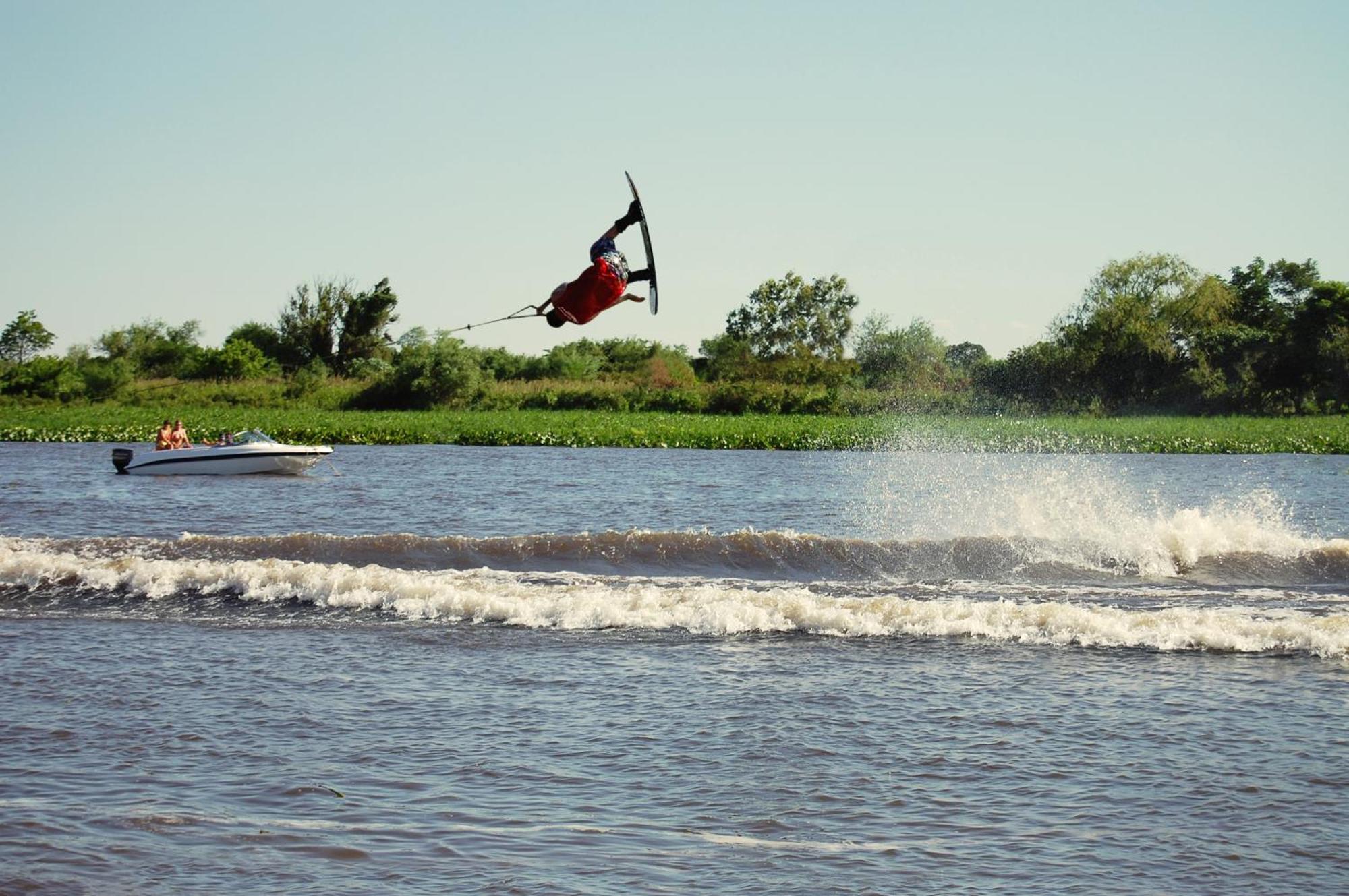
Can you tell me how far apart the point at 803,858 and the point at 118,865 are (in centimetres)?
336

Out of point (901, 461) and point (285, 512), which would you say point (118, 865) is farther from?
point (901, 461)

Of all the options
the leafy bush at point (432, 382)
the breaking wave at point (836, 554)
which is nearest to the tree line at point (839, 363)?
the leafy bush at point (432, 382)

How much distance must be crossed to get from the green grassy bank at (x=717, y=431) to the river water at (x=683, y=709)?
27.0 m

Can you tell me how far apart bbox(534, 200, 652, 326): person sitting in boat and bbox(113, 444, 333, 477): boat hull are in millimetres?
24555

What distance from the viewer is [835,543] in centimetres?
1805

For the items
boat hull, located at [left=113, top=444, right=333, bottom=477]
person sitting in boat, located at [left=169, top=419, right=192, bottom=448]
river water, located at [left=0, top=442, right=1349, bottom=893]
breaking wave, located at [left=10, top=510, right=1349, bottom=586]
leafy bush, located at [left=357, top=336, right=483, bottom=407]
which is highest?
leafy bush, located at [left=357, top=336, right=483, bottom=407]

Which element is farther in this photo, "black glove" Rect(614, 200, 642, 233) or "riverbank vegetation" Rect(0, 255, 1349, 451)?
"riverbank vegetation" Rect(0, 255, 1349, 451)

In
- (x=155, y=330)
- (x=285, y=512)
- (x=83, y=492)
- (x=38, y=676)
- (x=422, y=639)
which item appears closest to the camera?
(x=38, y=676)

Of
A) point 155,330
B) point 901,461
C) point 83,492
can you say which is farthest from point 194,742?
point 155,330

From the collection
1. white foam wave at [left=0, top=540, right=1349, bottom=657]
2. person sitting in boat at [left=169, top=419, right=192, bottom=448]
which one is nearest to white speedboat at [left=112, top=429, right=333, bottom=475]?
person sitting in boat at [left=169, top=419, right=192, bottom=448]

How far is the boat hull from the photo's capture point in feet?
108

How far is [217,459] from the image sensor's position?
33.3m

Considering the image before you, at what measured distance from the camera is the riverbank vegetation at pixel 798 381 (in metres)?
52.9

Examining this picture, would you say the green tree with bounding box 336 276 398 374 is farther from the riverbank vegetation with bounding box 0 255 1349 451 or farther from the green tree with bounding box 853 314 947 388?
the green tree with bounding box 853 314 947 388
